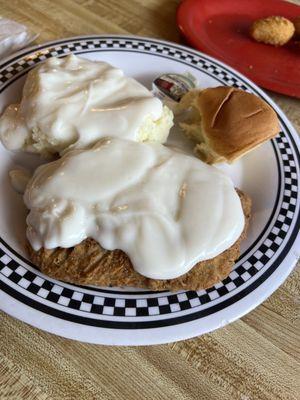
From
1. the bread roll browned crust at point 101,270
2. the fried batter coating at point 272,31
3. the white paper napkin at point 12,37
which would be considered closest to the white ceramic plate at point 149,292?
the bread roll browned crust at point 101,270

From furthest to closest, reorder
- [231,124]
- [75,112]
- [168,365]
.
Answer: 1. [231,124]
2. [75,112]
3. [168,365]

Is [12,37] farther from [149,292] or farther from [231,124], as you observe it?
[149,292]

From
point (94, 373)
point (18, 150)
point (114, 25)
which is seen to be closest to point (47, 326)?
point (94, 373)

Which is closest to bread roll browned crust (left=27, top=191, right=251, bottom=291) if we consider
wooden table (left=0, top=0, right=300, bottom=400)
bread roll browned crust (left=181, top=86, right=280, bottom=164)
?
wooden table (left=0, top=0, right=300, bottom=400)

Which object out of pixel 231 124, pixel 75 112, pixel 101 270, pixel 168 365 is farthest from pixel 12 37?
pixel 168 365

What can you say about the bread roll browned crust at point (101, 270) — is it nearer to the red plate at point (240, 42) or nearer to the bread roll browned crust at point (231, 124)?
the bread roll browned crust at point (231, 124)

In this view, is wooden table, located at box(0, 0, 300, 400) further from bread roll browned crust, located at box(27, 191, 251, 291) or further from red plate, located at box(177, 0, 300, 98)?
red plate, located at box(177, 0, 300, 98)
